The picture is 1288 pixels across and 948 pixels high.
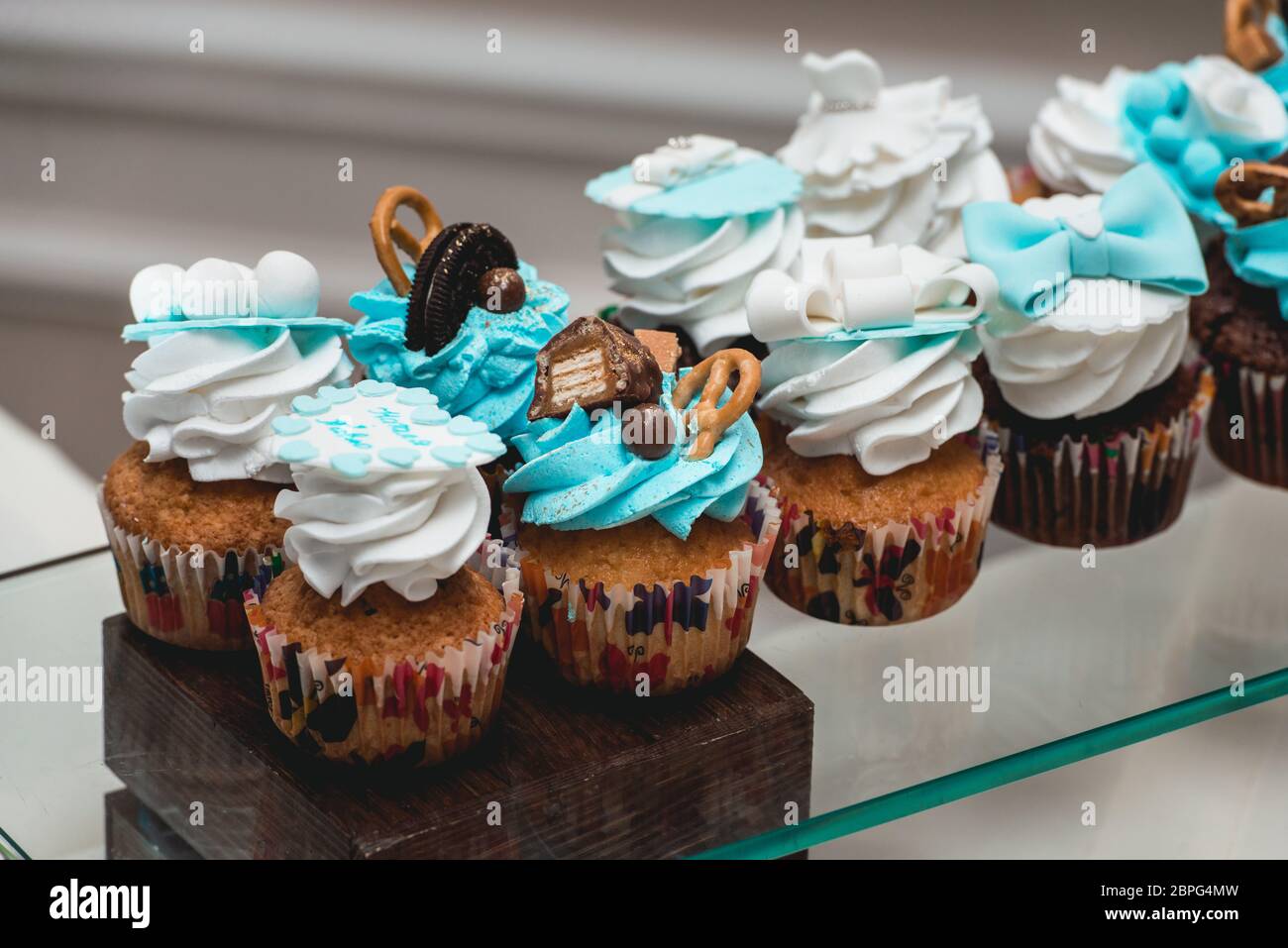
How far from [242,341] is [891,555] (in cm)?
128

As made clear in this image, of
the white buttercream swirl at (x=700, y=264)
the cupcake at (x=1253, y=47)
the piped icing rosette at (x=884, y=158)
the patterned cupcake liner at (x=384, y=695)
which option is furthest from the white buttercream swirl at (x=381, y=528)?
the cupcake at (x=1253, y=47)

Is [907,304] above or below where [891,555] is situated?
above

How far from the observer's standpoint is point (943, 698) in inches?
143

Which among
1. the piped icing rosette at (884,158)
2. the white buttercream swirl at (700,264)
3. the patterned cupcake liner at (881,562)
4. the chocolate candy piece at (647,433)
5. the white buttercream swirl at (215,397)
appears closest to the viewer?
the chocolate candy piece at (647,433)

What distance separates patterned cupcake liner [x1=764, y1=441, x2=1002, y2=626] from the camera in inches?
143

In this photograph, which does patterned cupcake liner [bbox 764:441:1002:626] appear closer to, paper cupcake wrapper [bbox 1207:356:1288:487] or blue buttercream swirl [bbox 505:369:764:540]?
blue buttercream swirl [bbox 505:369:764:540]

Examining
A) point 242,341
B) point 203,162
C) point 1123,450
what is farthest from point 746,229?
point 203,162

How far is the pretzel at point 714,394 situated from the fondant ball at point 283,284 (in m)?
0.69

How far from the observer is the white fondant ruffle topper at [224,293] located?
336 cm

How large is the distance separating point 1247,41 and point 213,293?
2.76 m

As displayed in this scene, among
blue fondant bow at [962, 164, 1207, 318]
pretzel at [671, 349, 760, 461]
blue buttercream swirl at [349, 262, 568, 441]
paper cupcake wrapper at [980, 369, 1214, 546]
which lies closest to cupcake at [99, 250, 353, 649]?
blue buttercream swirl at [349, 262, 568, 441]

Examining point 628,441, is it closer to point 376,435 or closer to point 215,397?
point 376,435

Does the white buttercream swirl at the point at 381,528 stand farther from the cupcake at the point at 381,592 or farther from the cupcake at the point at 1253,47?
the cupcake at the point at 1253,47

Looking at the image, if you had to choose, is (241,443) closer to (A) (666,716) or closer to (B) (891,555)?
(A) (666,716)
